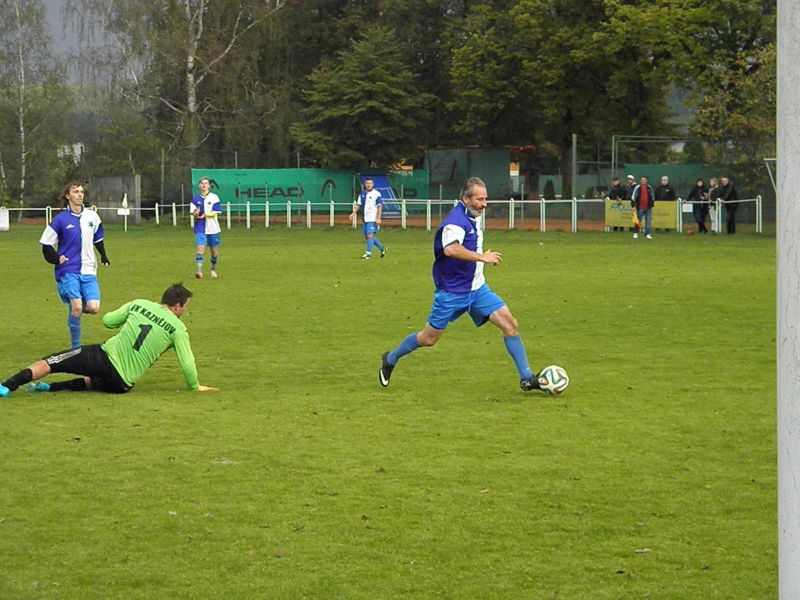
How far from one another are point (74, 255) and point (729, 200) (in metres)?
29.8

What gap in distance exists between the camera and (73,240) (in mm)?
14211

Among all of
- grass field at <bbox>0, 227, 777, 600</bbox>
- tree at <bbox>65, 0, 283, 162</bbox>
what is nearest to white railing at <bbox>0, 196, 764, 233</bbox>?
tree at <bbox>65, 0, 283, 162</bbox>

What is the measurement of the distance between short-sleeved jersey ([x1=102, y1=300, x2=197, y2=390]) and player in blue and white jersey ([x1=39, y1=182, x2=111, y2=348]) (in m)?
2.65

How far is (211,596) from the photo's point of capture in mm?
6230

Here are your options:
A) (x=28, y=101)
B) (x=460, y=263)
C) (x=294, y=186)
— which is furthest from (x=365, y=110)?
(x=460, y=263)

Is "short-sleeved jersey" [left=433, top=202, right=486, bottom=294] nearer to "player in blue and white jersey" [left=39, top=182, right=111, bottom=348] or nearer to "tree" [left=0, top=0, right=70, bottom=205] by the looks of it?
"player in blue and white jersey" [left=39, top=182, right=111, bottom=348]

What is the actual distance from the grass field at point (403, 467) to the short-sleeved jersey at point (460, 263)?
3.16 ft

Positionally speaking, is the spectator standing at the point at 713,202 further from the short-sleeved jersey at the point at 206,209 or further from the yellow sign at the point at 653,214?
the short-sleeved jersey at the point at 206,209

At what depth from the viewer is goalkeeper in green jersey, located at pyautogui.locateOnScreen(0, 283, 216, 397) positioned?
11391mm

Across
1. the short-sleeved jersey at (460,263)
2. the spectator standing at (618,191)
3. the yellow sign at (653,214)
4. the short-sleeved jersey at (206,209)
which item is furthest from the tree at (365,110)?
the short-sleeved jersey at (460,263)

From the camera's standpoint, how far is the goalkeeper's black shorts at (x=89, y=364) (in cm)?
1151

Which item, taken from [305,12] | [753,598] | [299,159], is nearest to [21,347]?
[753,598]

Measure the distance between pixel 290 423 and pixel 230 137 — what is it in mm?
56231

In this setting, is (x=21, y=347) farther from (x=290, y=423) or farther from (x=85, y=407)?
(x=290, y=423)
